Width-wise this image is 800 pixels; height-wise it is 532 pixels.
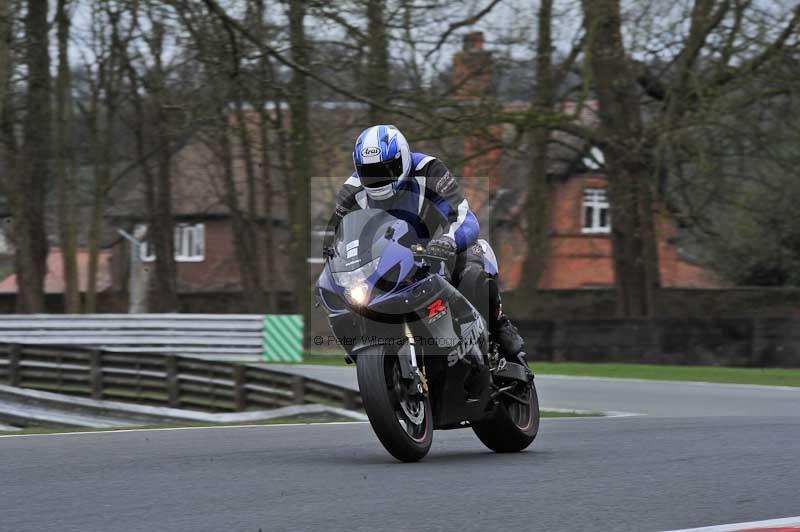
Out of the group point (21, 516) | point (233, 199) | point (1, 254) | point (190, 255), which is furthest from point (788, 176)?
point (190, 255)

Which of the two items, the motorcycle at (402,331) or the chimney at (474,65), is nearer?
the motorcycle at (402,331)

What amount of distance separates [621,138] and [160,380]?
10.9m

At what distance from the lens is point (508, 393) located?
7242 mm

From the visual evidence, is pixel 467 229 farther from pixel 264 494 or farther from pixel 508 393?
pixel 264 494

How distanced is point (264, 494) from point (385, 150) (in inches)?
79.2

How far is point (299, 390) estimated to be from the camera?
12930 millimetres

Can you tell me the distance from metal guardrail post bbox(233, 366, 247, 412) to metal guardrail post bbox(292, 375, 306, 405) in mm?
1152

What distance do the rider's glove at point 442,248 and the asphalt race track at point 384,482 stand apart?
Result: 3.47ft

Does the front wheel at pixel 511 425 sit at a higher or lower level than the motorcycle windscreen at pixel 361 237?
lower

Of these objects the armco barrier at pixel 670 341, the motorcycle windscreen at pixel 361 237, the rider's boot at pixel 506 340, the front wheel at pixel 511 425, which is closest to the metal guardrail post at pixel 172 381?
the armco barrier at pixel 670 341

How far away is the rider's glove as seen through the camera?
6.31m

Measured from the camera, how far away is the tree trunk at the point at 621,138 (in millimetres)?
21656

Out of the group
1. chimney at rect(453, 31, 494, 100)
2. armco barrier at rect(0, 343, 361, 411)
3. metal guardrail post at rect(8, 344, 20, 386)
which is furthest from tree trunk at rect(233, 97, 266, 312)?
armco barrier at rect(0, 343, 361, 411)

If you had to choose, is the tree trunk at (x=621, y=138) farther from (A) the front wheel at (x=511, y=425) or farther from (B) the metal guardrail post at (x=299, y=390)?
(A) the front wheel at (x=511, y=425)
